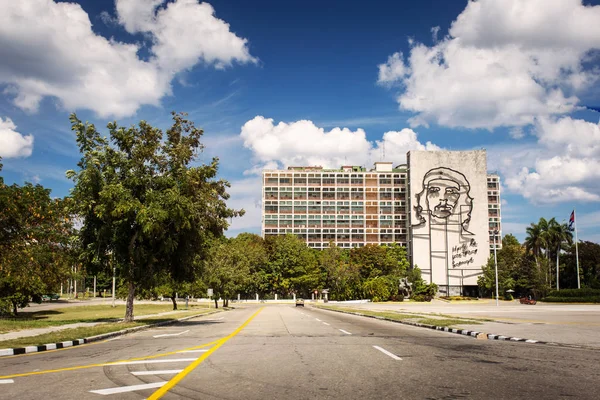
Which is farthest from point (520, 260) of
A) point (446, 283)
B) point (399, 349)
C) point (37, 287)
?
point (399, 349)

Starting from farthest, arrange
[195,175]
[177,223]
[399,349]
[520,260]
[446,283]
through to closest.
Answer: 1. [446,283]
2. [520,260]
3. [195,175]
4. [177,223]
5. [399,349]

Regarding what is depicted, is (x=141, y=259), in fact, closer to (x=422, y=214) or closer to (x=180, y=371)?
(x=180, y=371)

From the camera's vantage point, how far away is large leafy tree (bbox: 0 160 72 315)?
3028 centimetres

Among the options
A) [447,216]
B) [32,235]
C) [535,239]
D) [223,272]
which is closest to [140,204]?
[32,235]

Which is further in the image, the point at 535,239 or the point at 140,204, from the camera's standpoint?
the point at 535,239

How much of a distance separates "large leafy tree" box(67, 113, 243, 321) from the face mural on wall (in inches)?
3838

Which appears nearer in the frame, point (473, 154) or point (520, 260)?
point (520, 260)

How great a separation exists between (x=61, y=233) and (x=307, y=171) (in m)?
108

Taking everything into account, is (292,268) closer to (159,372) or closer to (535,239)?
(535,239)

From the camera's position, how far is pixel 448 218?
388ft

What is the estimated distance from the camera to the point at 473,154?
123 metres

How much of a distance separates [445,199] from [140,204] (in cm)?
10494

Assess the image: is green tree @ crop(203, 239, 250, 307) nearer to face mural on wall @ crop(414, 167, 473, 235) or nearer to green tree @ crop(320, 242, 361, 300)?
green tree @ crop(320, 242, 361, 300)

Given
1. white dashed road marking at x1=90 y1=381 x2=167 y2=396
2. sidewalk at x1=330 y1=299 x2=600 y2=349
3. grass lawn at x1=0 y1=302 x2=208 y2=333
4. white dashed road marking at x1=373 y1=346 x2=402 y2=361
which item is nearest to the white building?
sidewalk at x1=330 y1=299 x2=600 y2=349
